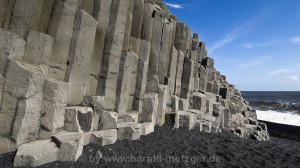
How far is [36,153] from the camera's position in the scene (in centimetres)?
332

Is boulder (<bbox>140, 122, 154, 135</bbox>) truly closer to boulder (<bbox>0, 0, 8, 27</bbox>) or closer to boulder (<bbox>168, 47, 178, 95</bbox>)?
boulder (<bbox>168, 47, 178, 95</bbox>)

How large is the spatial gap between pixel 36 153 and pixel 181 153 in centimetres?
304

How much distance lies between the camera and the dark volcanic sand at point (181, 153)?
408cm

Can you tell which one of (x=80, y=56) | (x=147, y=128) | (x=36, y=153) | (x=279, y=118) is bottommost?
(x=36, y=153)

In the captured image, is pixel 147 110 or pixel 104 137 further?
pixel 147 110

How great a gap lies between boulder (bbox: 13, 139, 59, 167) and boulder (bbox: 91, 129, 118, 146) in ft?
3.42

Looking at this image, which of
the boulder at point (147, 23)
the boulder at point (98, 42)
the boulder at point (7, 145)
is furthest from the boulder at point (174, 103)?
the boulder at point (7, 145)

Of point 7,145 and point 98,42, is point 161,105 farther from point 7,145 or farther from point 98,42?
point 7,145

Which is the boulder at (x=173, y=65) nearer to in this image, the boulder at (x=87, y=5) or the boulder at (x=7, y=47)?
the boulder at (x=87, y=5)

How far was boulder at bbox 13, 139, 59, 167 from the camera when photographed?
10.5 feet

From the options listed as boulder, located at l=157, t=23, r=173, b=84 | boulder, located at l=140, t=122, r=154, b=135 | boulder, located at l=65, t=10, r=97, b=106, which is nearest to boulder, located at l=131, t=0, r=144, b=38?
boulder, located at l=157, t=23, r=173, b=84

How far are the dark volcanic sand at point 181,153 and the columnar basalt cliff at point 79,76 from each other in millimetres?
229

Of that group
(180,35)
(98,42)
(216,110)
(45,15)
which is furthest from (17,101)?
(216,110)

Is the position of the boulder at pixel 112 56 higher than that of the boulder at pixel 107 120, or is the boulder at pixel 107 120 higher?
the boulder at pixel 112 56
